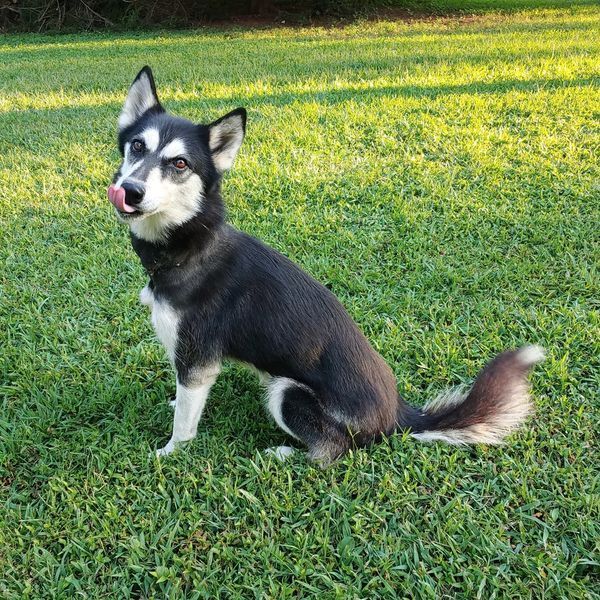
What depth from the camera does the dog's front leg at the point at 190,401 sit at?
257 centimetres

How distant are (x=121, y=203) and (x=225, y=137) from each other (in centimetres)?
62

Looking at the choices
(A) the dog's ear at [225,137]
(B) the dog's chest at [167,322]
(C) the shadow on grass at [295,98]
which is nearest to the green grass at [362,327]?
(C) the shadow on grass at [295,98]

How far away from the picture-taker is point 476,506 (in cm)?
243

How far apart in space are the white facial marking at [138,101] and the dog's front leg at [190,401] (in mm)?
1310

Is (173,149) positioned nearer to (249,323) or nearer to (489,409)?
(249,323)

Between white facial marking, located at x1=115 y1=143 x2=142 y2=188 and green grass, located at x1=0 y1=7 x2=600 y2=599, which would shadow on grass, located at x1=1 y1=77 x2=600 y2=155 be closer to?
green grass, located at x1=0 y1=7 x2=600 y2=599

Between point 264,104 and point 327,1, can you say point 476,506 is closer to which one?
point 264,104

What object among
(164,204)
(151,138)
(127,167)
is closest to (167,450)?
(164,204)

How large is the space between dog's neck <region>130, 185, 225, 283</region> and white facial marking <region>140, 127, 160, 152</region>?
12.3 inches

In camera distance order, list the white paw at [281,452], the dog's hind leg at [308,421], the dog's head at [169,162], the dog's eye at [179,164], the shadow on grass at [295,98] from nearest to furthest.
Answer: the dog's head at [169,162]
the dog's eye at [179,164]
the dog's hind leg at [308,421]
the white paw at [281,452]
the shadow on grass at [295,98]

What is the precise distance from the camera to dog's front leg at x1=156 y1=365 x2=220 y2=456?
2568mm

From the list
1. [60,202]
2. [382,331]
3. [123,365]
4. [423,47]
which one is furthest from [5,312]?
[423,47]

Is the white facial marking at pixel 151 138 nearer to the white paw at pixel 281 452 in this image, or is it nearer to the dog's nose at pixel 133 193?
the dog's nose at pixel 133 193

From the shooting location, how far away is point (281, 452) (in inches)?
105
